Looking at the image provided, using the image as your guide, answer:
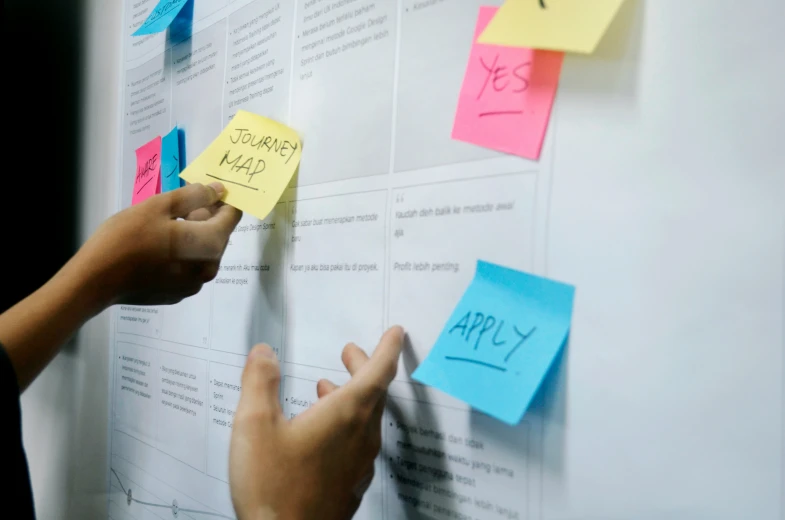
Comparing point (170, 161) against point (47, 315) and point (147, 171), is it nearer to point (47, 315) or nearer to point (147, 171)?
point (147, 171)

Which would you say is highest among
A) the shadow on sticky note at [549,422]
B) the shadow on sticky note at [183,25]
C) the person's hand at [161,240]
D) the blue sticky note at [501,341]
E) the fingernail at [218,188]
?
the shadow on sticky note at [183,25]

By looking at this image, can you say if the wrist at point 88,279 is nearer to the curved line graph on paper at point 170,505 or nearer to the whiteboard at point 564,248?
the whiteboard at point 564,248

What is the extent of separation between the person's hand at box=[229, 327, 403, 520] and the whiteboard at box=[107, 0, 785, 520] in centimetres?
2

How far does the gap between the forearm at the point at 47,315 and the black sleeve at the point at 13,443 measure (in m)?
0.13

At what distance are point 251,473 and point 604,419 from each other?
0.22 meters

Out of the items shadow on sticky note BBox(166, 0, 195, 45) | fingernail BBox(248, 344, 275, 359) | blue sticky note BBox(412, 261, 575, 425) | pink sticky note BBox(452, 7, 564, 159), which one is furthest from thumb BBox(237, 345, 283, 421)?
shadow on sticky note BBox(166, 0, 195, 45)

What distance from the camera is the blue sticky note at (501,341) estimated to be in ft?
0.91

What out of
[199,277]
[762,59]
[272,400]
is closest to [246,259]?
[199,277]

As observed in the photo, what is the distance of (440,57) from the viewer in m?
0.34

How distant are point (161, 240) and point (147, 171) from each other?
0.63 ft

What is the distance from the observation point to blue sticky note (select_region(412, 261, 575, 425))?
28 cm

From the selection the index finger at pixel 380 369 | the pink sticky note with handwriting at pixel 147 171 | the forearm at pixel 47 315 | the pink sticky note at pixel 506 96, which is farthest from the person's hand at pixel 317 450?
the pink sticky note with handwriting at pixel 147 171

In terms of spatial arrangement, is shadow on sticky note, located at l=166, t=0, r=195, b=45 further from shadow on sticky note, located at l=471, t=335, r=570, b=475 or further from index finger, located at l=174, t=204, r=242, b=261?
shadow on sticky note, located at l=471, t=335, r=570, b=475

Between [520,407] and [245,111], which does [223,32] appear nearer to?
[245,111]
